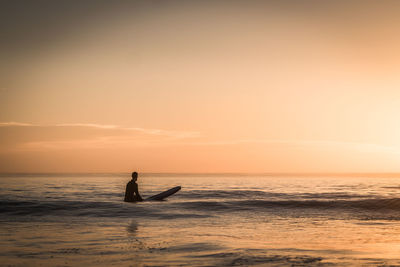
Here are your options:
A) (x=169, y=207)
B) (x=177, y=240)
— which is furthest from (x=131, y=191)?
(x=177, y=240)

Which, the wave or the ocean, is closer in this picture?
the ocean

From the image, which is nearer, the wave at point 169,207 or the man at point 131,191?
the wave at point 169,207

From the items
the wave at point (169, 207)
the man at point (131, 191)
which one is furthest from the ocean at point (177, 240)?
the man at point (131, 191)

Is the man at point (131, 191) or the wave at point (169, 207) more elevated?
the man at point (131, 191)

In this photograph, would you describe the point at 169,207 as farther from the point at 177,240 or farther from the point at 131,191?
the point at 177,240

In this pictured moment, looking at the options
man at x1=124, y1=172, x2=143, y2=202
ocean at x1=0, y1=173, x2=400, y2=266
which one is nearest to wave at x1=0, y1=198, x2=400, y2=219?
ocean at x1=0, y1=173, x2=400, y2=266

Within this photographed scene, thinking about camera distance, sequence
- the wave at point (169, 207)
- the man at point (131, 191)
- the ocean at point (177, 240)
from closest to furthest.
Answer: the ocean at point (177, 240) → the wave at point (169, 207) → the man at point (131, 191)

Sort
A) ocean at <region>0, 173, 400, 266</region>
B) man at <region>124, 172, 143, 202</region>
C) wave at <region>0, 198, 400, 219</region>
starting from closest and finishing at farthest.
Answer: ocean at <region>0, 173, 400, 266</region> < wave at <region>0, 198, 400, 219</region> < man at <region>124, 172, 143, 202</region>

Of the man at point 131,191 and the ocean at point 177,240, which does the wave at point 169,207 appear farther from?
the man at point 131,191

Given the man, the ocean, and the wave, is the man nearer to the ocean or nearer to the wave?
the wave

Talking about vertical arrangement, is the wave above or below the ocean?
below

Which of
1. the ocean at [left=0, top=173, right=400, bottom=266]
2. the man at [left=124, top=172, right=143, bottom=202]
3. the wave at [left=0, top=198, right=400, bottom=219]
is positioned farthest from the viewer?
the man at [left=124, top=172, right=143, bottom=202]

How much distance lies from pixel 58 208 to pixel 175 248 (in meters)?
14.1

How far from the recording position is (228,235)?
478 inches
